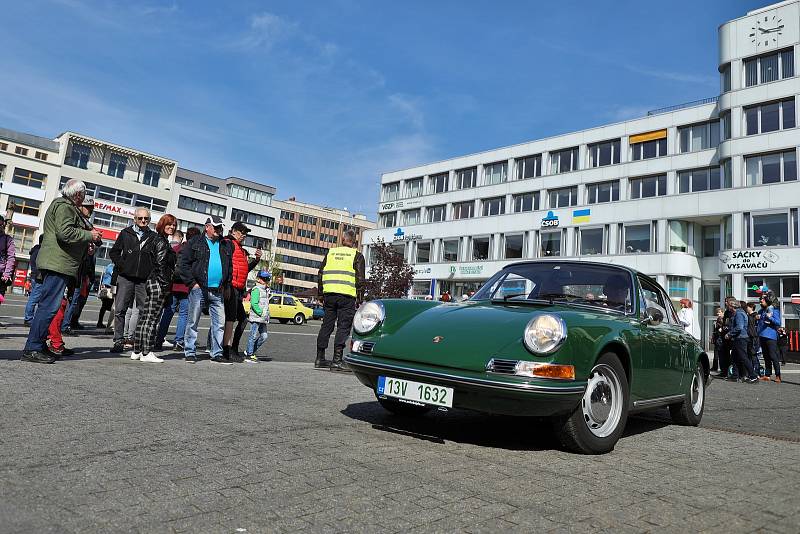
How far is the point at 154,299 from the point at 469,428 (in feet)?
14.6

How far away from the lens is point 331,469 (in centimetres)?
285

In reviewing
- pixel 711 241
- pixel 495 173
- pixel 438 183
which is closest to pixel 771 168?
pixel 711 241

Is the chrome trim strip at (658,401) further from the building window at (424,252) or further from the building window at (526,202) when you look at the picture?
the building window at (424,252)

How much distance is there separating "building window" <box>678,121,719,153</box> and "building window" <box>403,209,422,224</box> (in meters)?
24.4

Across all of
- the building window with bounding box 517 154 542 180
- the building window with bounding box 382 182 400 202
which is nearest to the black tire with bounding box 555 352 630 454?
the building window with bounding box 517 154 542 180

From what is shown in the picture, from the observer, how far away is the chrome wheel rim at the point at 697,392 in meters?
5.43

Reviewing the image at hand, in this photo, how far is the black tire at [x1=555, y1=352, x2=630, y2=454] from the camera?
143 inches

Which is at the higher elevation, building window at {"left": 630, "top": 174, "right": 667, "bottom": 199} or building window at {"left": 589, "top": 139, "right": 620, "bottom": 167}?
building window at {"left": 589, "top": 139, "right": 620, "bottom": 167}

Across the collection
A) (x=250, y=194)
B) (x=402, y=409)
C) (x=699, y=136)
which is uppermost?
(x=250, y=194)

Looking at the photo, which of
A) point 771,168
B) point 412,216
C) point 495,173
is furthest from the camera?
point 412,216

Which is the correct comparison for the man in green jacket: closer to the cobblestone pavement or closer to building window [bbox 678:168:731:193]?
the cobblestone pavement

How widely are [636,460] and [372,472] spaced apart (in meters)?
1.85

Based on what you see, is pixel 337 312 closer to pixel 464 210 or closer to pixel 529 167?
pixel 529 167

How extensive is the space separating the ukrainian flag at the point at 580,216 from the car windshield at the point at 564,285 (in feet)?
121
